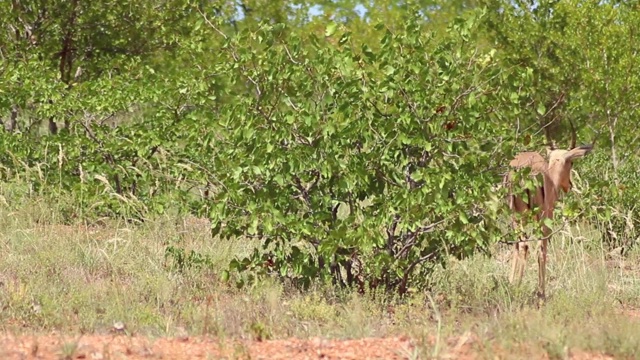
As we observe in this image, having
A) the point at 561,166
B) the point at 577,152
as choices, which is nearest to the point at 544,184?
the point at 561,166

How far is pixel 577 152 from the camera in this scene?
349 inches

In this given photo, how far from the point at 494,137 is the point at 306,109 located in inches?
57.2

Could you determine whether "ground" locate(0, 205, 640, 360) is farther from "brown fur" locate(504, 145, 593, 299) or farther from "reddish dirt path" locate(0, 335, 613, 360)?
"brown fur" locate(504, 145, 593, 299)

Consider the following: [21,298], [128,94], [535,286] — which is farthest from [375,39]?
[21,298]

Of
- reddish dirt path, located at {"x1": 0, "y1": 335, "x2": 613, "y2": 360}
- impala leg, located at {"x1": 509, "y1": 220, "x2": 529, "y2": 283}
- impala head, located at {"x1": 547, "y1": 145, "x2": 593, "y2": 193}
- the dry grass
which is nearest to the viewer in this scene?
reddish dirt path, located at {"x1": 0, "y1": 335, "x2": 613, "y2": 360}

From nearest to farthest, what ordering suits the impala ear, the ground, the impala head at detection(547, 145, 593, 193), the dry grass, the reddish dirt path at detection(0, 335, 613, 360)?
the reddish dirt path at detection(0, 335, 613, 360) → the ground → the dry grass → the impala ear → the impala head at detection(547, 145, 593, 193)

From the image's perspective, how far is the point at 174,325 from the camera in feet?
23.8

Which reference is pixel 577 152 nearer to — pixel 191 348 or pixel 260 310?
pixel 260 310

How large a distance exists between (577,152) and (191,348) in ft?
13.2

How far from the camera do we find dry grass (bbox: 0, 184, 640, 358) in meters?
6.47

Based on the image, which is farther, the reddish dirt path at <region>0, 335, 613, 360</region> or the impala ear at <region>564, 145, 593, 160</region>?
the impala ear at <region>564, 145, 593, 160</region>

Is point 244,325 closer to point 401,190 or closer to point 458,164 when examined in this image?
point 401,190

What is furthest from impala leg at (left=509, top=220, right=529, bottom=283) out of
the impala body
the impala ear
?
the impala ear

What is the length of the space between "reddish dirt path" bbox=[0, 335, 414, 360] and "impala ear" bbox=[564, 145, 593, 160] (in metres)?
3.09
